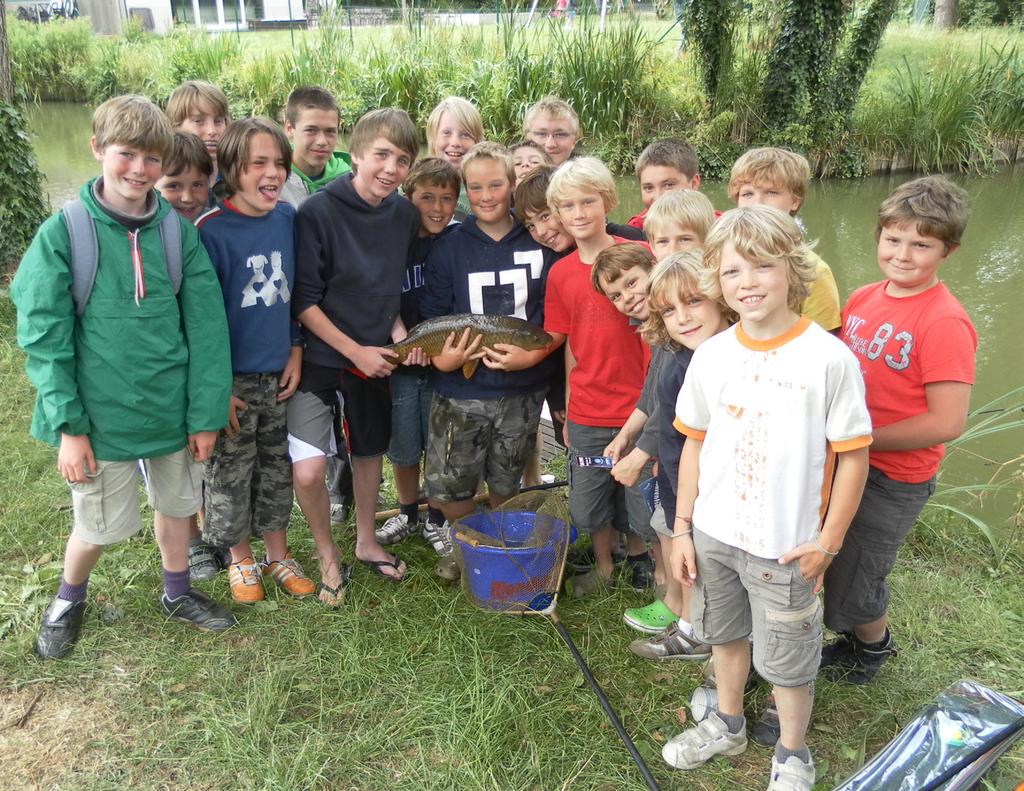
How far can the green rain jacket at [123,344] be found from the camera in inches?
97.7

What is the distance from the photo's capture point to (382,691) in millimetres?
2748

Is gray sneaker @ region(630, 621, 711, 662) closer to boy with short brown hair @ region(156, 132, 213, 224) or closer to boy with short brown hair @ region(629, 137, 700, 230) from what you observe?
boy with short brown hair @ region(629, 137, 700, 230)

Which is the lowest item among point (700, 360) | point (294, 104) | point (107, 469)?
point (107, 469)

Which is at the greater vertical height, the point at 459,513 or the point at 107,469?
the point at 107,469

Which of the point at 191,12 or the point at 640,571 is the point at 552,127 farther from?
the point at 191,12

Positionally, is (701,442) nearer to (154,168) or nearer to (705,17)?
(154,168)

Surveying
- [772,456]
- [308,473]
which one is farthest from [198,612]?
[772,456]

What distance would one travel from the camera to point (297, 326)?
3092 millimetres

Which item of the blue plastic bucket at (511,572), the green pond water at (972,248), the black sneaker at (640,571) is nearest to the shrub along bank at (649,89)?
the green pond water at (972,248)

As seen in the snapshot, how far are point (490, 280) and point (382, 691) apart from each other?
5.20ft

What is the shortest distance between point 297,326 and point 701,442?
168 centimetres

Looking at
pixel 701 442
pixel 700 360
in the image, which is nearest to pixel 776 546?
pixel 701 442

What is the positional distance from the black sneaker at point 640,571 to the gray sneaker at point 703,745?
879 mm

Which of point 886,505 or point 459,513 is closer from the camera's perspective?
point 886,505
